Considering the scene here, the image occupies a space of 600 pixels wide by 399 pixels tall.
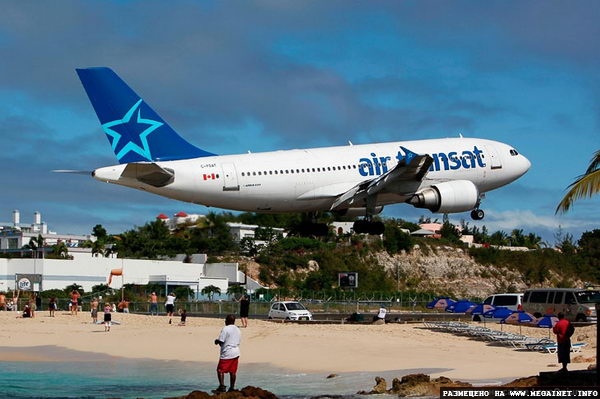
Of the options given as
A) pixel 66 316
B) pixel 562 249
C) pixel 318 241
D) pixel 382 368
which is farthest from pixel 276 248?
pixel 382 368

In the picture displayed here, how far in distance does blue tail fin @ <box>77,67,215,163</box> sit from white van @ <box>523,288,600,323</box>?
21.1 m

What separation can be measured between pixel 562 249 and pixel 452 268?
19684 millimetres

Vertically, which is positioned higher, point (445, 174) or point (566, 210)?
point (445, 174)

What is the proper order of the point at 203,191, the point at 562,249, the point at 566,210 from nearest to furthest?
the point at 566,210 → the point at 203,191 → the point at 562,249

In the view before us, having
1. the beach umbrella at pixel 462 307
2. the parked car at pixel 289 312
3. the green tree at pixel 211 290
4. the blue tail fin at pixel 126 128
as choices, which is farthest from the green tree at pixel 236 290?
the blue tail fin at pixel 126 128

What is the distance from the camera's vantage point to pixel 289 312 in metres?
64.3

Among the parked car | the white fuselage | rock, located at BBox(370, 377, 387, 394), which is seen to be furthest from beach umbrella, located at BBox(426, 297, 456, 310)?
rock, located at BBox(370, 377, 387, 394)

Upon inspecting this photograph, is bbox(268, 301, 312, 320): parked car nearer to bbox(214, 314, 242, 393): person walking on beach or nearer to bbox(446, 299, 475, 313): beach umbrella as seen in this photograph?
bbox(446, 299, 475, 313): beach umbrella

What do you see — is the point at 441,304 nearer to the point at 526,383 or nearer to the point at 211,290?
the point at 211,290

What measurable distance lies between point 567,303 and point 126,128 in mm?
25184

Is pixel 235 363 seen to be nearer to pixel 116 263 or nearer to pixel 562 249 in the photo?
pixel 116 263

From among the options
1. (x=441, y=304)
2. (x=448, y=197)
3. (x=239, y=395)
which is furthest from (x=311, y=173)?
(x=441, y=304)

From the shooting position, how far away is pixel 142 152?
167 feet

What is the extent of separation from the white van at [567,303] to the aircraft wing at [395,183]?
1079 centimetres
